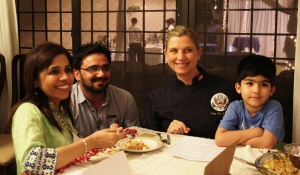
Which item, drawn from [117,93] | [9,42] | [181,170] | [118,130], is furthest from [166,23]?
[181,170]

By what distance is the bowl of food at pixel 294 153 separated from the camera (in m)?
1.27

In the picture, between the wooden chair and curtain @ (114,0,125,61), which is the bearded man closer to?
the wooden chair

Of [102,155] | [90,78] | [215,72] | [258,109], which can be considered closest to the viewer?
[102,155]

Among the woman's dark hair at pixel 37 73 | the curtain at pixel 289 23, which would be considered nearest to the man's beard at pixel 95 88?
the woman's dark hair at pixel 37 73

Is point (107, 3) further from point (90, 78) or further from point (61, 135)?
point (61, 135)

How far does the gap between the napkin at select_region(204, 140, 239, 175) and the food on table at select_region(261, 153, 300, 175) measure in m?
0.23

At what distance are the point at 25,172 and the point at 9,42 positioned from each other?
232cm

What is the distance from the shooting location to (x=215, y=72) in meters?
3.07

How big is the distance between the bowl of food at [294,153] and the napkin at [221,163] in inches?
12.6

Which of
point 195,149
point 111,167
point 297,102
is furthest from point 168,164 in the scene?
point 297,102

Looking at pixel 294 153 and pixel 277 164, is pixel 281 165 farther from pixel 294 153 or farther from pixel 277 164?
pixel 294 153

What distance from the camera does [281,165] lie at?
1275mm

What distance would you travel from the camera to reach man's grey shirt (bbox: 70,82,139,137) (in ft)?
7.50

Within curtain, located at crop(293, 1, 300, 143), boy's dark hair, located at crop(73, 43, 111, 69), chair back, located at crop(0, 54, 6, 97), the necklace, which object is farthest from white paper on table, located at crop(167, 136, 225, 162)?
chair back, located at crop(0, 54, 6, 97)
